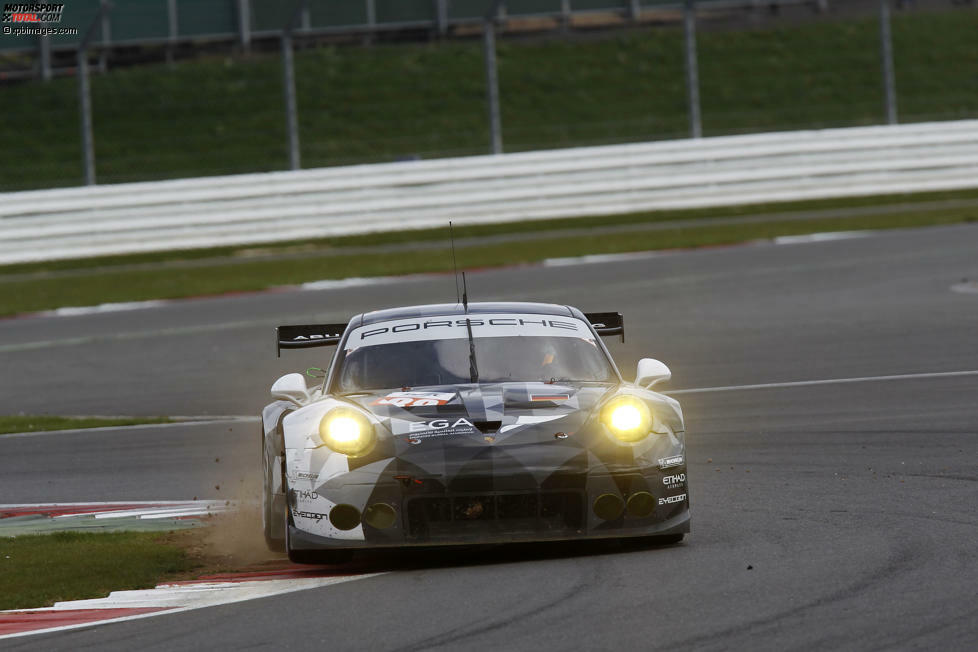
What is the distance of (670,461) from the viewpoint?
6.89 metres

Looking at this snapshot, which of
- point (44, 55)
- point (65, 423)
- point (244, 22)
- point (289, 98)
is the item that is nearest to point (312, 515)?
point (65, 423)

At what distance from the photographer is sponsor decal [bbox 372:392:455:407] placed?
6980 mm

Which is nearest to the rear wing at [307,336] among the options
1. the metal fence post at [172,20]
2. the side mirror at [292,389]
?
the side mirror at [292,389]

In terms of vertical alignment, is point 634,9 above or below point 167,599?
above

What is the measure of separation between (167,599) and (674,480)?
6.95 ft

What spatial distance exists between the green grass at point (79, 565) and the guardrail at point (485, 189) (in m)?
16.8

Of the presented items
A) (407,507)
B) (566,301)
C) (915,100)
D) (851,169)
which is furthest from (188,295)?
(915,100)

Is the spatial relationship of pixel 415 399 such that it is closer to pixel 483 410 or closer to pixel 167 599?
pixel 483 410

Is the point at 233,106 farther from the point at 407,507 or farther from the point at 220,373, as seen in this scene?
the point at 407,507

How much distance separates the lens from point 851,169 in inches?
1049

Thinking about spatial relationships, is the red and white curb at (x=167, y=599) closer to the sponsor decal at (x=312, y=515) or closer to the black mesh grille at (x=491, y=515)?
the sponsor decal at (x=312, y=515)

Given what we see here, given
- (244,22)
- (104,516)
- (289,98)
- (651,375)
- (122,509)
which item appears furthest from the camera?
(244,22)

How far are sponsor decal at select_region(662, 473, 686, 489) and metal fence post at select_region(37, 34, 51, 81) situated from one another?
67.8 ft

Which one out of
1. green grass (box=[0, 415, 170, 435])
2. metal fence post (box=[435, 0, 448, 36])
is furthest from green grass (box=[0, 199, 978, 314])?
green grass (box=[0, 415, 170, 435])
